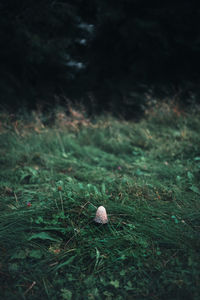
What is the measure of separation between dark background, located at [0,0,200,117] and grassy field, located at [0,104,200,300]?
8.80 ft

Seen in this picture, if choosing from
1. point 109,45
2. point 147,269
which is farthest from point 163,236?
point 109,45

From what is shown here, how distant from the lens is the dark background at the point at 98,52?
4473 millimetres

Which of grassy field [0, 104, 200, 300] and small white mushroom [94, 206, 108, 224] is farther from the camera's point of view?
small white mushroom [94, 206, 108, 224]

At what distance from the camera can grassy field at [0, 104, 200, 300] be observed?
158 centimetres

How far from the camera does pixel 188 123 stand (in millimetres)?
4805

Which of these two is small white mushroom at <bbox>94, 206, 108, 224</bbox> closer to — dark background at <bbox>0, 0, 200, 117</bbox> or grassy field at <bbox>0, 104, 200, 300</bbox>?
grassy field at <bbox>0, 104, 200, 300</bbox>

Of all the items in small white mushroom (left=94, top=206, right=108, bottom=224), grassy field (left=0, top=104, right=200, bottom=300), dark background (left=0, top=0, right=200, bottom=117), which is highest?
dark background (left=0, top=0, right=200, bottom=117)

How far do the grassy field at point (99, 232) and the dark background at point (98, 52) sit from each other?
2.68m

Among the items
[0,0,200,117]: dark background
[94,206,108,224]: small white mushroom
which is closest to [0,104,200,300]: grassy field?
[94,206,108,224]: small white mushroom

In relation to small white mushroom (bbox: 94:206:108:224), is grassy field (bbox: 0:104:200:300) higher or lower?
lower

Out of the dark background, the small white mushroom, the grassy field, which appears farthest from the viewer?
the dark background

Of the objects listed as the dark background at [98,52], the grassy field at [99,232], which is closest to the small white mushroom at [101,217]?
the grassy field at [99,232]

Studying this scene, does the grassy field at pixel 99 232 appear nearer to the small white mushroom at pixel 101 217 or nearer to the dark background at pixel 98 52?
the small white mushroom at pixel 101 217

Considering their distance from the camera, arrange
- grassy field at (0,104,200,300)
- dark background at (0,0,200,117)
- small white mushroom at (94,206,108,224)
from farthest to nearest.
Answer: dark background at (0,0,200,117) < small white mushroom at (94,206,108,224) < grassy field at (0,104,200,300)
